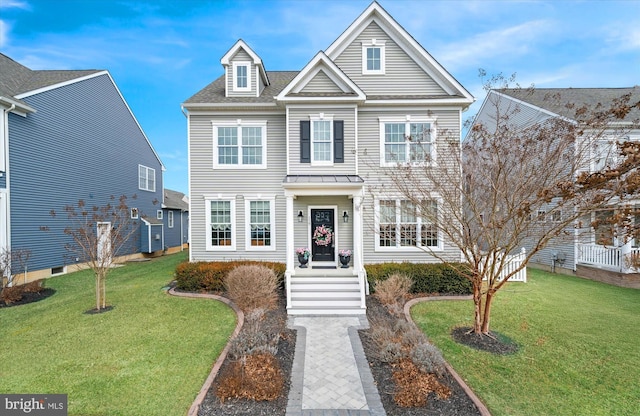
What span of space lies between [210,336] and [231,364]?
1601 mm

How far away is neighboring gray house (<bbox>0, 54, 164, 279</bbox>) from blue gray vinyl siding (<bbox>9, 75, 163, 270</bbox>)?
39mm

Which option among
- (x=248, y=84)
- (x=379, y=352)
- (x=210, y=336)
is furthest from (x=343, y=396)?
(x=248, y=84)

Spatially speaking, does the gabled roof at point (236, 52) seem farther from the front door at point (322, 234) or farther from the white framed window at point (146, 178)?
the white framed window at point (146, 178)

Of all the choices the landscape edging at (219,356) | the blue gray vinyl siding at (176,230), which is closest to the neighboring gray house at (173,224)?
the blue gray vinyl siding at (176,230)

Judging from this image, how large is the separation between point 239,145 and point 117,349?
8.21 m

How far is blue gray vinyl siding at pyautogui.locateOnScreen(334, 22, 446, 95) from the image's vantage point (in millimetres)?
11859

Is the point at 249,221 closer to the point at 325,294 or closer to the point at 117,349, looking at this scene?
the point at 325,294

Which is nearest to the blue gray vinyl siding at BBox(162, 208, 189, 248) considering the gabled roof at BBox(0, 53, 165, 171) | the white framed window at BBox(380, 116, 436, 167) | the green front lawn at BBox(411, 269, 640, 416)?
the gabled roof at BBox(0, 53, 165, 171)

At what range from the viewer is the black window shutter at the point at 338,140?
11.1 meters

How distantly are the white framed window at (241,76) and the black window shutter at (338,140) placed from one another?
4.36 m

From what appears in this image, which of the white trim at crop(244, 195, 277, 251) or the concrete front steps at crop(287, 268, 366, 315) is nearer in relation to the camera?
the concrete front steps at crop(287, 268, 366, 315)

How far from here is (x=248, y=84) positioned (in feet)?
40.1

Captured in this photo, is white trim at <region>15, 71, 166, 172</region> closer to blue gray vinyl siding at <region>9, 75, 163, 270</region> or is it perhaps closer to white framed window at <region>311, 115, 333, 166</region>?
blue gray vinyl siding at <region>9, 75, 163, 270</region>

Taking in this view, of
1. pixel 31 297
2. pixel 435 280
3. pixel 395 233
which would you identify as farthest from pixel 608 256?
pixel 31 297
